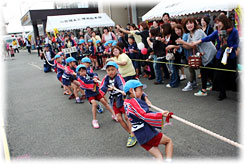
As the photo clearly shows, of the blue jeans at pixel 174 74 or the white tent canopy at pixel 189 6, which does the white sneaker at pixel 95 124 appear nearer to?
the blue jeans at pixel 174 74

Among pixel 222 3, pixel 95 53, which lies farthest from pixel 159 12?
pixel 95 53

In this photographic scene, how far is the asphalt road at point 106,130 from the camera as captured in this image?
131 inches

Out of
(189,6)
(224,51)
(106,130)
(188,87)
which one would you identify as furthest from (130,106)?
(189,6)

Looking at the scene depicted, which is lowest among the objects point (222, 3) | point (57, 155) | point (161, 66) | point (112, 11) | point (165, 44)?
point (57, 155)

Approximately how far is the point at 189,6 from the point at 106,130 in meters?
5.36

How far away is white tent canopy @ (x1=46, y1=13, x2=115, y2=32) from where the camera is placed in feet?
49.2

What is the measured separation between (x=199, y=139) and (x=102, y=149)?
5.30 ft

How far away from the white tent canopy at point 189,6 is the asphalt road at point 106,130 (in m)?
2.50

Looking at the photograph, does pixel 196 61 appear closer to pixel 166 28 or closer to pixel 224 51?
pixel 224 51

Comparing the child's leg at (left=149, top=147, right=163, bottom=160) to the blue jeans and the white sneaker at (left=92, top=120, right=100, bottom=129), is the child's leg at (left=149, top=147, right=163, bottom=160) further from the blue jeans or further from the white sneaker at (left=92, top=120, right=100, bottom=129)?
the blue jeans

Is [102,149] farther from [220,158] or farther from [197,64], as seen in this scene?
[197,64]

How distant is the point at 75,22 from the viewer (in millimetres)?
15516

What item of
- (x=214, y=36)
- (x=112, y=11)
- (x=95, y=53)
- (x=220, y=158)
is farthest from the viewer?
(x=112, y=11)

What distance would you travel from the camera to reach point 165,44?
6176 millimetres
